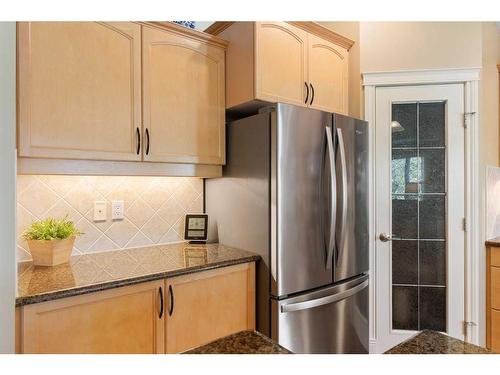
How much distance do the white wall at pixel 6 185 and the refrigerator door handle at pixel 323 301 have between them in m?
1.34

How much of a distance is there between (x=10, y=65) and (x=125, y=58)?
109 centimetres

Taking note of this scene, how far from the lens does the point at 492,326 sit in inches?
97.7

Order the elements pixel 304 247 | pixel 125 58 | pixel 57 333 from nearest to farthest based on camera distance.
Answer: pixel 57 333 → pixel 125 58 → pixel 304 247

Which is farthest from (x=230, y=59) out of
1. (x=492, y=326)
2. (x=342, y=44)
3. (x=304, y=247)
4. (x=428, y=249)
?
(x=492, y=326)

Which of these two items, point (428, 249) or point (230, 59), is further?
point (428, 249)

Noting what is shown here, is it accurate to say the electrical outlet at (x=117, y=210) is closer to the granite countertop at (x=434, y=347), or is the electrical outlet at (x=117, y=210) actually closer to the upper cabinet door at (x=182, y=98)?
the upper cabinet door at (x=182, y=98)

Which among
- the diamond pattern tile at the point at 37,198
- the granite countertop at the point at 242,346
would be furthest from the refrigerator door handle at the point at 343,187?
the diamond pattern tile at the point at 37,198

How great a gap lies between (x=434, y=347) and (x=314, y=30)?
6.80 ft

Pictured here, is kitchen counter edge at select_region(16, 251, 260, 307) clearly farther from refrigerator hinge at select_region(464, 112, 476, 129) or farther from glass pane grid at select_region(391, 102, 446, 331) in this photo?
refrigerator hinge at select_region(464, 112, 476, 129)

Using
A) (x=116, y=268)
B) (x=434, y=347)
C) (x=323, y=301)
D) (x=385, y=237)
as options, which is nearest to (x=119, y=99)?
(x=116, y=268)

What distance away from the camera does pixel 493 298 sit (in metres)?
2.47

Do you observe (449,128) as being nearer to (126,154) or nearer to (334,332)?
(334,332)

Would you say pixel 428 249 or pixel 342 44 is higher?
pixel 342 44

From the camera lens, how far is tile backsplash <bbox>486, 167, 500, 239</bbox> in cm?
258
